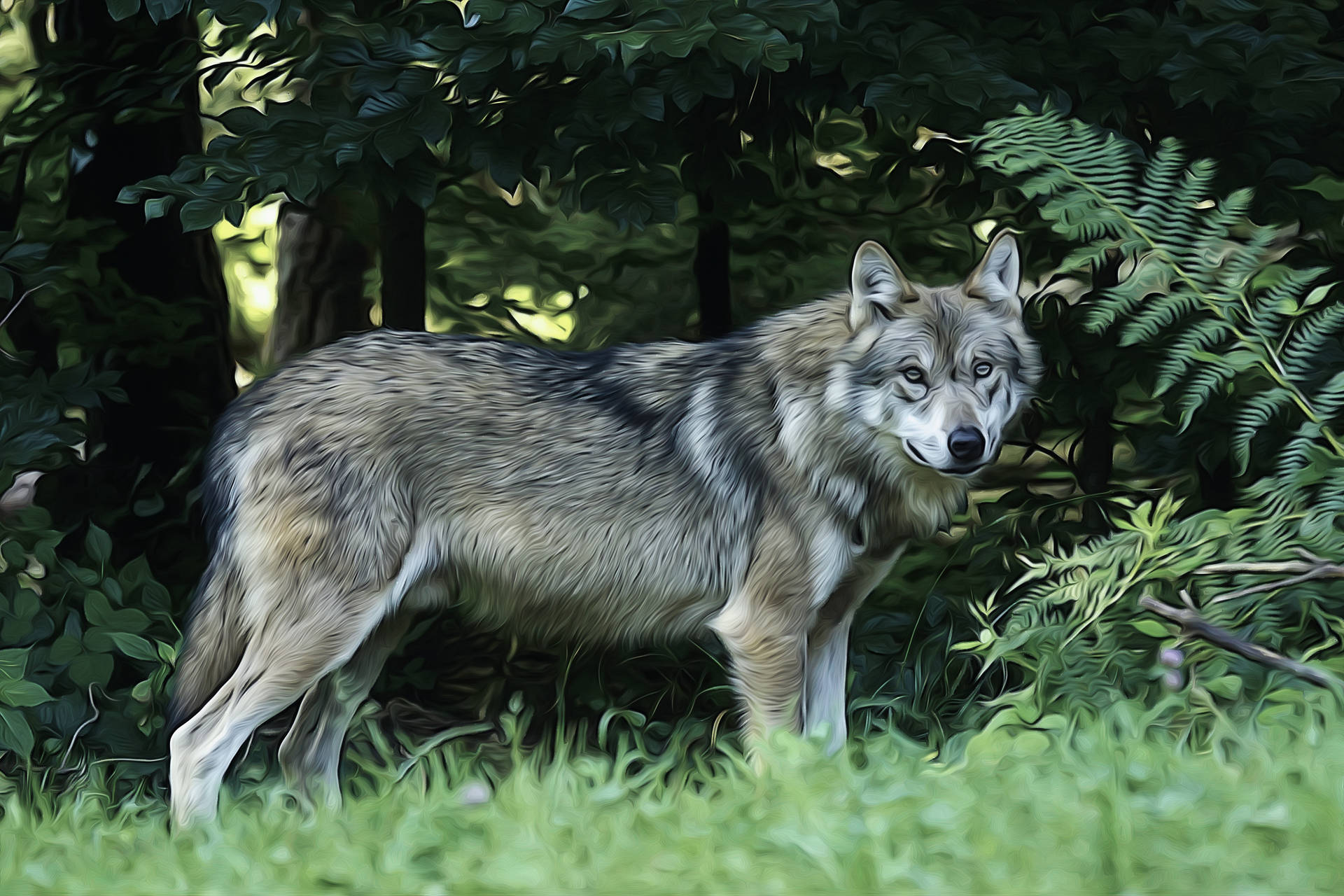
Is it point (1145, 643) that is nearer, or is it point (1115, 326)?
point (1145, 643)

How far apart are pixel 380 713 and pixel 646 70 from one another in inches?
118

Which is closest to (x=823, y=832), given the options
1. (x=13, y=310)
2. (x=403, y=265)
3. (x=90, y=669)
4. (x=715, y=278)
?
(x=90, y=669)

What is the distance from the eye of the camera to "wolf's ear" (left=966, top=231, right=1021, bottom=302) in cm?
474

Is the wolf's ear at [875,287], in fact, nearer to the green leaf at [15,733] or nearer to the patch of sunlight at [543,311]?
the patch of sunlight at [543,311]

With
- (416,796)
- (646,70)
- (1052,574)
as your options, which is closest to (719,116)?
(646,70)

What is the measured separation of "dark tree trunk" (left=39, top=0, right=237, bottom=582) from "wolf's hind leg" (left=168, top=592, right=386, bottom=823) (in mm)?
1757

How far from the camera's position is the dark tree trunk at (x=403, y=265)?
21.5ft

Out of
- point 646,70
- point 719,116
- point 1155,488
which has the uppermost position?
point 646,70

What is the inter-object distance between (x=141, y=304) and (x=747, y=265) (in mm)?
3029

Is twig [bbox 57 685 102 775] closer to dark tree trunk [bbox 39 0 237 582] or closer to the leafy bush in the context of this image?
the leafy bush

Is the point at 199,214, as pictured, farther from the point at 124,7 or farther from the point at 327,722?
the point at 327,722

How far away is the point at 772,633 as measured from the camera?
15.2 ft

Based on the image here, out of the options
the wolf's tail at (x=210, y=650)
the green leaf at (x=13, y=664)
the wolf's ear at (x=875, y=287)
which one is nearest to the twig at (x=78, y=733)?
the green leaf at (x=13, y=664)

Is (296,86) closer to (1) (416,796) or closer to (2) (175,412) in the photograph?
(2) (175,412)
